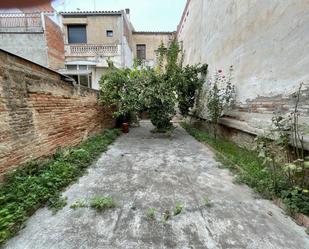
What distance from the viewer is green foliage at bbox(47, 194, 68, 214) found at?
2098 millimetres

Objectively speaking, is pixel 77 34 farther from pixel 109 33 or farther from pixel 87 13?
pixel 109 33

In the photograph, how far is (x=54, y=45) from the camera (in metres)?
10.1

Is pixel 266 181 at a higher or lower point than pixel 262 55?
lower

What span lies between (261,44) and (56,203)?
464cm

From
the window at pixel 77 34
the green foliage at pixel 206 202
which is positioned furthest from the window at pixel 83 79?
the green foliage at pixel 206 202

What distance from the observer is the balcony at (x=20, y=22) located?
9.97 meters

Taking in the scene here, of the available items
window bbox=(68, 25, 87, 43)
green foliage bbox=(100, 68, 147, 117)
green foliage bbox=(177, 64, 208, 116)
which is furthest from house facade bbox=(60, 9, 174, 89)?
green foliage bbox=(177, 64, 208, 116)

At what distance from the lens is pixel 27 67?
310 cm

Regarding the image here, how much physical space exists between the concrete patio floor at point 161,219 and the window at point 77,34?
12699mm

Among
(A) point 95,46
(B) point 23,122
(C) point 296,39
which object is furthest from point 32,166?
(A) point 95,46

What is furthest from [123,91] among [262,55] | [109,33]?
[109,33]

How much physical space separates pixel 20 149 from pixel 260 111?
4444 mm

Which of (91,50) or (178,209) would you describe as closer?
(178,209)

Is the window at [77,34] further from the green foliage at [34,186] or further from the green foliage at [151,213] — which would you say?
the green foliage at [151,213]
